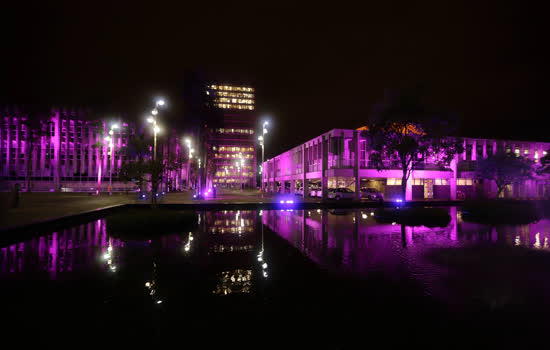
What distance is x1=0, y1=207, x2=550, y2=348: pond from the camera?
4.09 meters

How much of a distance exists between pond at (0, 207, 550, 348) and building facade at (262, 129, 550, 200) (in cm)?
Answer: 3164

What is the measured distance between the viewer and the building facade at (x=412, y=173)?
41469 millimetres

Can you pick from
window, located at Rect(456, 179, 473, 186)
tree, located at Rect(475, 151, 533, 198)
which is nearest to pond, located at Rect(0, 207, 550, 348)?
tree, located at Rect(475, 151, 533, 198)

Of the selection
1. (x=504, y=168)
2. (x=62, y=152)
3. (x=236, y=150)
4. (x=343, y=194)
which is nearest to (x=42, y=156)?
(x=62, y=152)

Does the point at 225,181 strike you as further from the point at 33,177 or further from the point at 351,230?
the point at 351,230

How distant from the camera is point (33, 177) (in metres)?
70.2

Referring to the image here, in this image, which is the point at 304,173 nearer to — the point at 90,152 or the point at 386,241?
the point at 386,241

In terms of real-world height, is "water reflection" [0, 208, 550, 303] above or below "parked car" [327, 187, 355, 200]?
below

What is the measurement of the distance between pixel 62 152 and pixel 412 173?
272 ft

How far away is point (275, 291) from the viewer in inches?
220

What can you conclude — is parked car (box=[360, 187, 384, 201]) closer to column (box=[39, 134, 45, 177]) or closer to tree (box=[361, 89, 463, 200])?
tree (box=[361, 89, 463, 200])

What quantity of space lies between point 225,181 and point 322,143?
380 ft

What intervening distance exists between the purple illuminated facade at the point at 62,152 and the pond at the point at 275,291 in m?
63.2

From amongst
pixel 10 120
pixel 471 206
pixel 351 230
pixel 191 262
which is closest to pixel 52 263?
pixel 191 262
